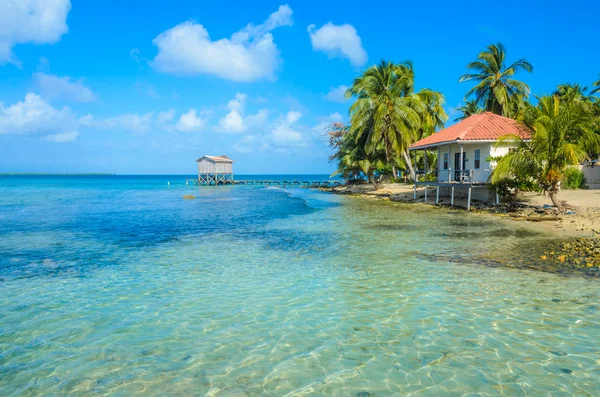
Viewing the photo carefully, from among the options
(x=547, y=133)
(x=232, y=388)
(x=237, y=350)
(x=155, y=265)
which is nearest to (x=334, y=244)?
(x=155, y=265)

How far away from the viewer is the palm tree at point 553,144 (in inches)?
708

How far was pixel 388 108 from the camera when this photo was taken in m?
35.0

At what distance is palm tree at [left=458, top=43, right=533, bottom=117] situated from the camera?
34438 millimetres

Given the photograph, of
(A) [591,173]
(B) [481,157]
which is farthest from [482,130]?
(A) [591,173]

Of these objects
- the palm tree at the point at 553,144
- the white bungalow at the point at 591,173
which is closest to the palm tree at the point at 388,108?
the white bungalow at the point at 591,173

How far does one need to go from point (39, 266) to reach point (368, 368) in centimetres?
972

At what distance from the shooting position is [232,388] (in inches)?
182

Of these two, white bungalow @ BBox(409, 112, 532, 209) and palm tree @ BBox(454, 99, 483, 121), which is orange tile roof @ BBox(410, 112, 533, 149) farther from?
palm tree @ BBox(454, 99, 483, 121)

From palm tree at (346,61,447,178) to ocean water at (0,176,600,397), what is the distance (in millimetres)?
22878

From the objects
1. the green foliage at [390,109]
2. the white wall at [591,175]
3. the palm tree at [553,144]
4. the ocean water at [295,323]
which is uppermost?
the green foliage at [390,109]

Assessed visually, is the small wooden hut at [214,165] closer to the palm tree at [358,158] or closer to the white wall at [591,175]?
the palm tree at [358,158]

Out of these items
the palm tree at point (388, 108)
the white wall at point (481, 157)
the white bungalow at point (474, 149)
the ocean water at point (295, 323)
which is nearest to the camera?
the ocean water at point (295, 323)

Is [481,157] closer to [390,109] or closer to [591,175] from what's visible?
[591,175]

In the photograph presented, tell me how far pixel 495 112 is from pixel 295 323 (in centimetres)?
3582
